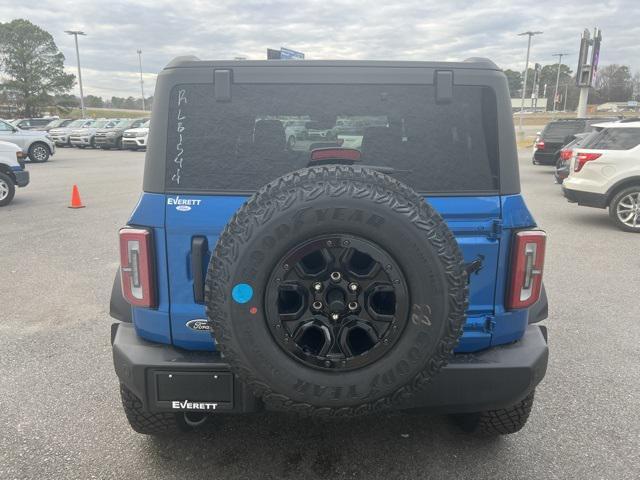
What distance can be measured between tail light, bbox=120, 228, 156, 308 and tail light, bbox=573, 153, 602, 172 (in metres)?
8.47

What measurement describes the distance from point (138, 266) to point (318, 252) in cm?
91

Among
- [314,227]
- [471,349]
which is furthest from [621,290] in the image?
[314,227]

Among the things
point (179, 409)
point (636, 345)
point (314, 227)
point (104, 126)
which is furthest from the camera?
point (104, 126)

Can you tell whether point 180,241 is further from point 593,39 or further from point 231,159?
point 593,39

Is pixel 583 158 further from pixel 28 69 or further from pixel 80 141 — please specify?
pixel 28 69

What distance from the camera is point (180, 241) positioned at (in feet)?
7.69

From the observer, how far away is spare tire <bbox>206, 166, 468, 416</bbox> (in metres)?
1.97

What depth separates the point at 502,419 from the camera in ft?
9.17

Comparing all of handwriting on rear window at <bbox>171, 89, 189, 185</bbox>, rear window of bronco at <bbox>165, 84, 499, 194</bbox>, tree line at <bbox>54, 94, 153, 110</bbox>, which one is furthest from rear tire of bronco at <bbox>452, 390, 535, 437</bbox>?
tree line at <bbox>54, 94, 153, 110</bbox>

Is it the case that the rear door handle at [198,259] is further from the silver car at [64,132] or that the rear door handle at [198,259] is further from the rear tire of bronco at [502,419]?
the silver car at [64,132]

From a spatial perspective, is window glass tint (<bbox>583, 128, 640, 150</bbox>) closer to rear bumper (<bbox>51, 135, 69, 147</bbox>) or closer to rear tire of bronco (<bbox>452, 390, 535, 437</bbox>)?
rear tire of bronco (<bbox>452, 390, 535, 437</bbox>)

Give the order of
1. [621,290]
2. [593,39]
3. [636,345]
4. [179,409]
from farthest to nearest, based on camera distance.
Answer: [593,39] < [621,290] < [636,345] < [179,409]

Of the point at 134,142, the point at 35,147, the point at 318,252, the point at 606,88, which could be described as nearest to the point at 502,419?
the point at 318,252

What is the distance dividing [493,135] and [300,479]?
1.92 metres
